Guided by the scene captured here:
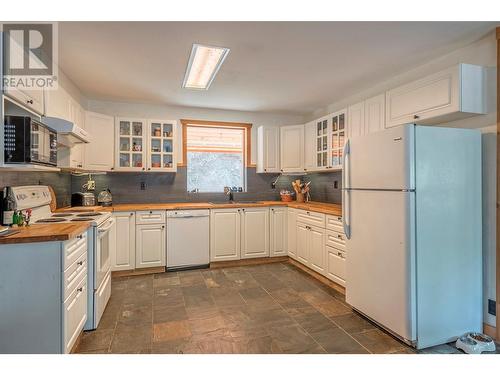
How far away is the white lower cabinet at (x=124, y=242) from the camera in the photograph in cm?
361

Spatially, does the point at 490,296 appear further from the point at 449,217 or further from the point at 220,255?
the point at 220,255

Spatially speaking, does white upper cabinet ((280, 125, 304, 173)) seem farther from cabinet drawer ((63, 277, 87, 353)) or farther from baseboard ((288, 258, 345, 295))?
cabinet drawer ((63, 277, 87, 353))

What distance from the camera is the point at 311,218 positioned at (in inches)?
146

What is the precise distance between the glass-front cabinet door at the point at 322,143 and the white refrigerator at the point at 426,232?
64.6 inches

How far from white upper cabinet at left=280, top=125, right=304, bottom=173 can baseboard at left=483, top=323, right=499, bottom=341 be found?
9.55ft

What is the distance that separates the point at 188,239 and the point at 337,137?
8.01 feet

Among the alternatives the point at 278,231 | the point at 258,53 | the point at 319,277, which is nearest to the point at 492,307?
the point at 319,277

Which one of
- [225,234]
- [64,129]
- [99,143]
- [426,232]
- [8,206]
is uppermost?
[99,143]

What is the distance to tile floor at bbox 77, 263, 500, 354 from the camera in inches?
82.7

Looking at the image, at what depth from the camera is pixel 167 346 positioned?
2.10 metres

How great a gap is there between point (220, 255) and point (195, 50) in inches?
106

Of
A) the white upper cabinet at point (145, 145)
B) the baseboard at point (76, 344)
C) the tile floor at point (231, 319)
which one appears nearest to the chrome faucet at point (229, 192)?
the white upper cabinet at point (145, 145)

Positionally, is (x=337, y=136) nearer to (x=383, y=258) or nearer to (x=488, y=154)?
(x=488, y=154)
